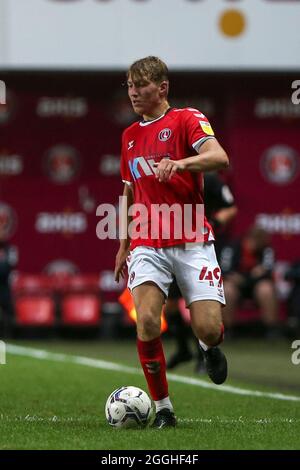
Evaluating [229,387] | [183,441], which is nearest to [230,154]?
[229,387]

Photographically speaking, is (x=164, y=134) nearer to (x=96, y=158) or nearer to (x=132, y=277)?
(x=132, y=277)

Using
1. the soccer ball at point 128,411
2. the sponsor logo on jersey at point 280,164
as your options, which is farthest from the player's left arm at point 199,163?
the sponsor logo on jersey at point 280,164

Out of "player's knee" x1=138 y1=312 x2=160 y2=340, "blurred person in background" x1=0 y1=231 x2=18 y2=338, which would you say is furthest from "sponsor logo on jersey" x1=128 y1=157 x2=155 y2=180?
"blurred person in background" x1=0 y1=231 x2=18 y2=338

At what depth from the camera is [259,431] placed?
6535mm

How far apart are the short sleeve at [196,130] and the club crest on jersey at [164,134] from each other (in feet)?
0.40

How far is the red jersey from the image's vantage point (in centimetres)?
696

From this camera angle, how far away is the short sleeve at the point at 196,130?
6820 mm

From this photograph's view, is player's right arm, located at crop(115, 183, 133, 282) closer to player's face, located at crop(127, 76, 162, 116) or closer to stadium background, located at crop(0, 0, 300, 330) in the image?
player's face, located at crop(127, 76, 162, 116)

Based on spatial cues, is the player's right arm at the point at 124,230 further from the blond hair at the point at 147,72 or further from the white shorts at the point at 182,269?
the blond hair at the point at 147,72

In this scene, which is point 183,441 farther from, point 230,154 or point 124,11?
point 230,154

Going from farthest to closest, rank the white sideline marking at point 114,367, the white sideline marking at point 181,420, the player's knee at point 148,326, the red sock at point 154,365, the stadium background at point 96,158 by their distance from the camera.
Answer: the stadium background at point 96,158
the white sideline marking at point 114,367
the white sideline marking at point 181,420
the red sock at point 154,365
the player's knee at point 148,326

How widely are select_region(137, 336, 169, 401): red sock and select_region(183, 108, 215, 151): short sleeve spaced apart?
3.78ft

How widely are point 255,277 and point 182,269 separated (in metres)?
8.86

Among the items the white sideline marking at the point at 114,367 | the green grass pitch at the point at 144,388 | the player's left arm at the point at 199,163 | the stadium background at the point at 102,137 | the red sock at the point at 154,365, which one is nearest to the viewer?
the green grass pitch at the point at 144,388
